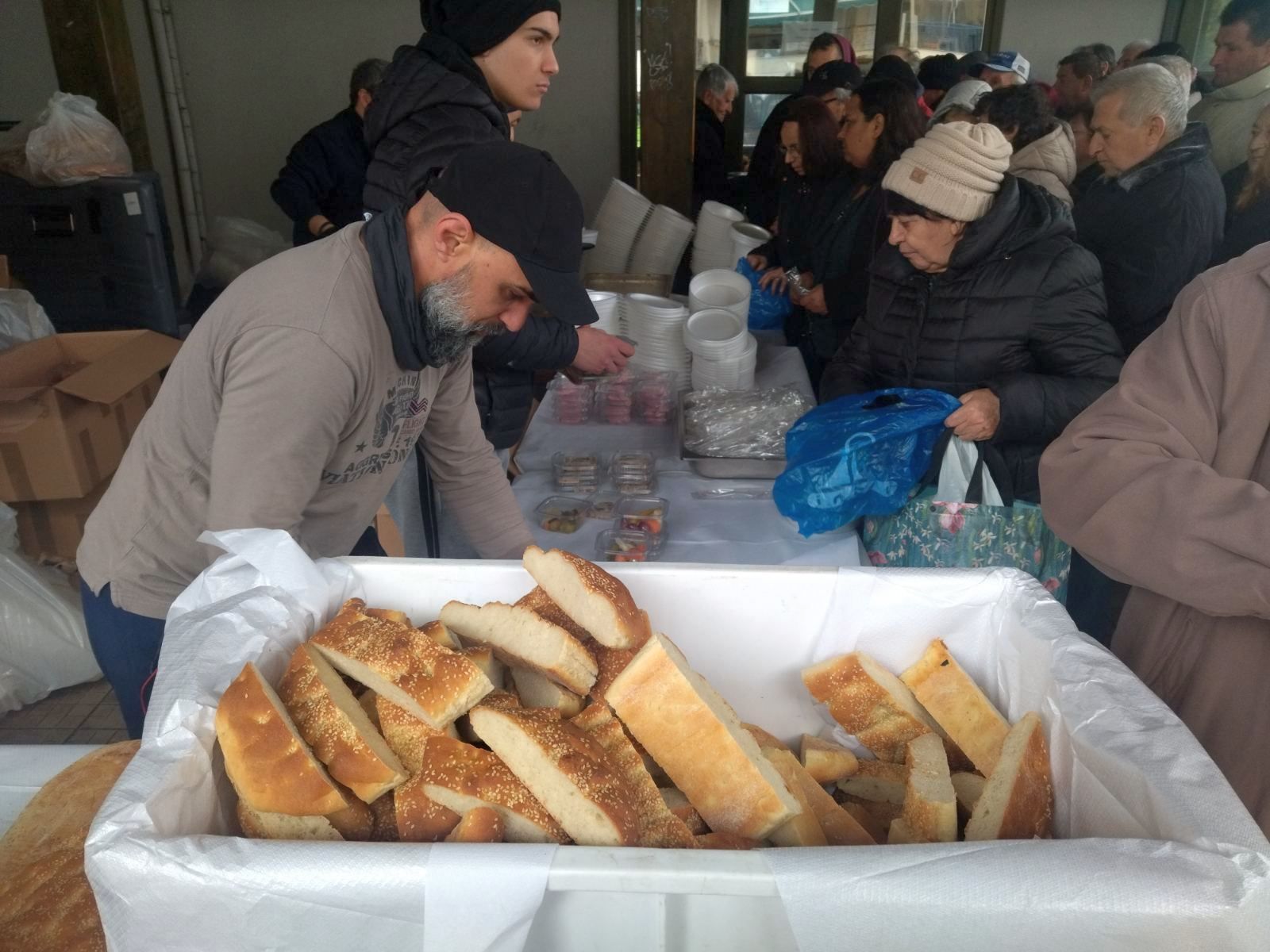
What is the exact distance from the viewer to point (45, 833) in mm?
980

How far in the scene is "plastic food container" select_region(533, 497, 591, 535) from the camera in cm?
211

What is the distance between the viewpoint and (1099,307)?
1994 mm

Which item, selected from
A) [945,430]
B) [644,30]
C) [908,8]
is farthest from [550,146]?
[945,430]

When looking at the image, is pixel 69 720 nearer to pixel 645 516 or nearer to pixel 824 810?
pixel 645 516

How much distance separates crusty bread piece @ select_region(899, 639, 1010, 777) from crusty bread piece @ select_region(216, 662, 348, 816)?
0.66m

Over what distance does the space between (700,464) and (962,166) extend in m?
0.96

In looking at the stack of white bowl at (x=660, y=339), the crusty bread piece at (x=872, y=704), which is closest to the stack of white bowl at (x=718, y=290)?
the stack of white bowl at (x=660, y=339)

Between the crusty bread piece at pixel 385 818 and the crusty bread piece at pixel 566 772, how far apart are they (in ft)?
0.36

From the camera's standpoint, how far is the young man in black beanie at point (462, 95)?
1.99 m

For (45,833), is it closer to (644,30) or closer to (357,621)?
(357,621)

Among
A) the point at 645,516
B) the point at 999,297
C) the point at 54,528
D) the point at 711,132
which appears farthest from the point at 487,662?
the point at 711,132

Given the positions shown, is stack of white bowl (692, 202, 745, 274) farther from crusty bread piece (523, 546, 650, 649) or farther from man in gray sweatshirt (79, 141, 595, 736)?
crusty bread piece (523, 546, 650, 649)

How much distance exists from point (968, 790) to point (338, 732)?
0.67 metres

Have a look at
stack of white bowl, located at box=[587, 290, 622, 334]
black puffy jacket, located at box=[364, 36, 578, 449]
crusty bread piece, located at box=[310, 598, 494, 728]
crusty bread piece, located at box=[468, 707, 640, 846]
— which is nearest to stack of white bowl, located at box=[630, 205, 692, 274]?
stack of white bowl, located at box=[587, 290, 622, 334]
